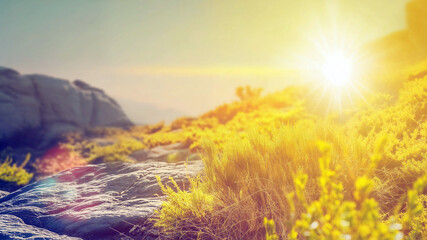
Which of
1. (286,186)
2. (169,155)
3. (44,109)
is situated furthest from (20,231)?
(44,109)

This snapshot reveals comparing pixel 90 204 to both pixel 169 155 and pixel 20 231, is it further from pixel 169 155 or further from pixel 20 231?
pixel 169 155

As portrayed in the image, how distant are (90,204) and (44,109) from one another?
1980 cm

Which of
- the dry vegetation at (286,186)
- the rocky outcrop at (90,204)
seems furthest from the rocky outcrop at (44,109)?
the dry vegetation at (286,186)

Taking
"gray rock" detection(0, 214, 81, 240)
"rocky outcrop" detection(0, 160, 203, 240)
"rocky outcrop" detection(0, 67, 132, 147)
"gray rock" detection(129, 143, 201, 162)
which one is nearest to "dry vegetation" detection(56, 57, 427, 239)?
"rocky outcrop" detection(0, 160, 203, 240)

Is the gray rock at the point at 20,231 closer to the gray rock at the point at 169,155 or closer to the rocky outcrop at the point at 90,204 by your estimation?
the rocky outcrop at the point at 90,204

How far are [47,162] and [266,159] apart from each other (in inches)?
560

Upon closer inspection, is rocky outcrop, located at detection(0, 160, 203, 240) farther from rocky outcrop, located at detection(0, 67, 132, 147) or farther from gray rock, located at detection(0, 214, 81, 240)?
rocky outcrop, located at detection(0, 67, 132, 147)

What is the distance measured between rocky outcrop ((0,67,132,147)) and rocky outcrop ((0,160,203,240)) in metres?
15.3

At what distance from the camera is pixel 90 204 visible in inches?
164

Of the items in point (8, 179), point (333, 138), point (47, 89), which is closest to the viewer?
point (333, 138)

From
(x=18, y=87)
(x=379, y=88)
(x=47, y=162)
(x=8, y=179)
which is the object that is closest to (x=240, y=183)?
(x=379, y=88)

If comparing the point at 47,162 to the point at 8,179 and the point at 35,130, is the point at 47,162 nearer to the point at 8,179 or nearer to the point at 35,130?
the point at 8,179

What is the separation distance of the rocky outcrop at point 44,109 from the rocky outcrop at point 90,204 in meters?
15.3

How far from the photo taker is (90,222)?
363 cm
